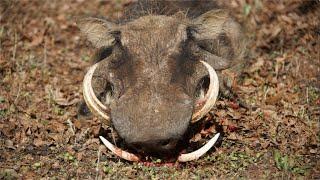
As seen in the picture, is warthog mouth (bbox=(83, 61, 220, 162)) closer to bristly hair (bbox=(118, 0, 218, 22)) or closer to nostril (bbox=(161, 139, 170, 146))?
nostril (bbox=(161, 139, 170, 146))

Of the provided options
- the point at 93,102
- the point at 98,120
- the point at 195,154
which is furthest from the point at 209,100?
the point at 98,120

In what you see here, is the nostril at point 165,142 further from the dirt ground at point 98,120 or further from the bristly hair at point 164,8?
the bristly hair at point 164,8

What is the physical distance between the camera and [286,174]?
15.4 feet

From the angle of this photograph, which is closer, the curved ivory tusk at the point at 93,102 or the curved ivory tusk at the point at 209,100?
the curved ivory tusk at the point at 209,100

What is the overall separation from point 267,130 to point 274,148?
0.34 metres

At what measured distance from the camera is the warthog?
466 centimetres

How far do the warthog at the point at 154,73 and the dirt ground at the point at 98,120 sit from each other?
0.94 feet

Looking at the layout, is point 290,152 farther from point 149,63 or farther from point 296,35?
point 296,35

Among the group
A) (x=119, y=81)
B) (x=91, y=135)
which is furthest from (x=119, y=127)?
(x=91, y=135)

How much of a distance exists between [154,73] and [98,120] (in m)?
1.21

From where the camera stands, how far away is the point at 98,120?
6098 mm

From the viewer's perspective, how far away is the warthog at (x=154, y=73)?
4.66 m

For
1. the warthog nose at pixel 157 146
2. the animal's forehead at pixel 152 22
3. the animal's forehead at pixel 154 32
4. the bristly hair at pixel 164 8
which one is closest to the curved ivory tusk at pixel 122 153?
the warthog nose at pixel 157 146

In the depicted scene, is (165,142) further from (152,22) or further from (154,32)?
(152,22)
